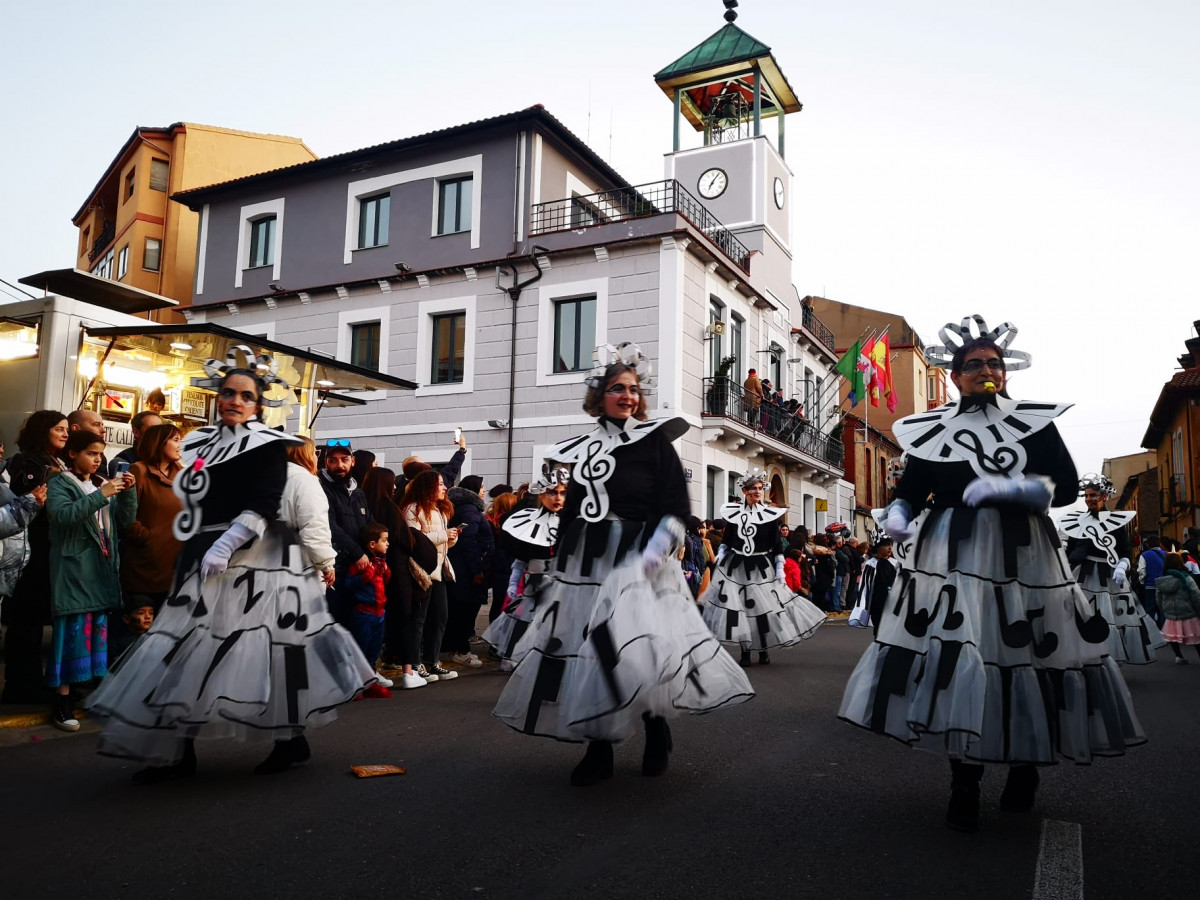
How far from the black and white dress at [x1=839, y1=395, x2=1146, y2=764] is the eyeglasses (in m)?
0.24

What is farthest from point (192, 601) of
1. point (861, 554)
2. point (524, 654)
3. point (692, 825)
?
point (861, 554)

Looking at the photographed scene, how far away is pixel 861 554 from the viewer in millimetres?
26906

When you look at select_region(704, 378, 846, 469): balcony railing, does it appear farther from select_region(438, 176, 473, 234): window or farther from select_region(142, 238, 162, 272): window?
select_region(142, 238, 162, 272): window

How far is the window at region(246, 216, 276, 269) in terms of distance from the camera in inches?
1062

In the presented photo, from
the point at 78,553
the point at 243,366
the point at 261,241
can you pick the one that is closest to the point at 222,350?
the point at 78,553

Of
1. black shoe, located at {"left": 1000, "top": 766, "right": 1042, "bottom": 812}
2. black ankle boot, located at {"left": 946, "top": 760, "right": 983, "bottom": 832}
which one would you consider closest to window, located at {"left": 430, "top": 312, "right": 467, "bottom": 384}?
black shoe, located at {"left": 1000, "top": 766, "right": 1042, "bottom": 812}

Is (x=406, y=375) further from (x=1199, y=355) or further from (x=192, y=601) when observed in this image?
(x=1199, y=355)

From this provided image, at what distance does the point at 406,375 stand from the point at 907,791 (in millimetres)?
20452

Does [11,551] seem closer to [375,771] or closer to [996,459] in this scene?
[375,771]

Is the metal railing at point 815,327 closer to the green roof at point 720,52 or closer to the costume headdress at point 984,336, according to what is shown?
the green roof at point 720,52

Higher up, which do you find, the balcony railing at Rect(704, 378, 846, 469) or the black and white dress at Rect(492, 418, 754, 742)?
the balcony railing at Rect(704, 378, 846, 469)

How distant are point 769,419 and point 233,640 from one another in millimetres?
22604

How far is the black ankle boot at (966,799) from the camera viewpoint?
423 cm

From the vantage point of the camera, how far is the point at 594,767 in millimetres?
5012
